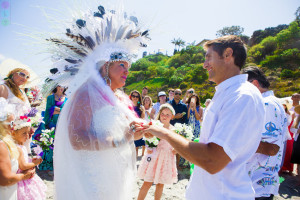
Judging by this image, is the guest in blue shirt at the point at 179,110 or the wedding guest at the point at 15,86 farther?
the guest in blue shirt at the point at 179,110

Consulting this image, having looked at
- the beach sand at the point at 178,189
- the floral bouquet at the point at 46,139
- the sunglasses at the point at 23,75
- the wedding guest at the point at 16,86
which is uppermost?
Result: the sunglasses at the point at 23,75

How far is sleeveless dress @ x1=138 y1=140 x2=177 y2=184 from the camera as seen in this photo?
3.59 meters

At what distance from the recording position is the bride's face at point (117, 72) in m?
1.98

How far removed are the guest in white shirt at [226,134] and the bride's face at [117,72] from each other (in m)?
0.59

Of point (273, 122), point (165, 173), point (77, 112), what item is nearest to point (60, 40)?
point (77, 112)

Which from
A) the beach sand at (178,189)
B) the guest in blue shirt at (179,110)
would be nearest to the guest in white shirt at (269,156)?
the beach sand at (178,189)

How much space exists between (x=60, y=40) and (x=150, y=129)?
123 centimetres

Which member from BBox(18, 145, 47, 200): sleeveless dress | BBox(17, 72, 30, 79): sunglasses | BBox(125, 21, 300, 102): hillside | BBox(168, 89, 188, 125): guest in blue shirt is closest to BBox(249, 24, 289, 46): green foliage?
BBox(125, 21, 300, 102): hillside

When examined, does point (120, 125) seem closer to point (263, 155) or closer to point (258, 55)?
point (263, 155)

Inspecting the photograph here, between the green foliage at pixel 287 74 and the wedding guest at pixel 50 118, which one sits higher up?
the green foliage at pixel 287 74

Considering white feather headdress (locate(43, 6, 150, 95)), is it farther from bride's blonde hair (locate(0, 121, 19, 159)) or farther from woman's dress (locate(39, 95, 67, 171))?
woman's dress (locate(39, 95, 67, 171))

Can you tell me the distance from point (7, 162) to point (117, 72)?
153 cm

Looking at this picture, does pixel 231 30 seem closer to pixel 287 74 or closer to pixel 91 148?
pixel 287 74

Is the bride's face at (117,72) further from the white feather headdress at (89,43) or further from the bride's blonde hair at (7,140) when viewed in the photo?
the bride's blonde hair at (7,140)
